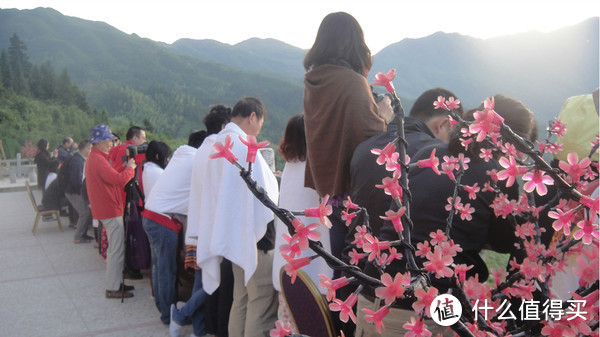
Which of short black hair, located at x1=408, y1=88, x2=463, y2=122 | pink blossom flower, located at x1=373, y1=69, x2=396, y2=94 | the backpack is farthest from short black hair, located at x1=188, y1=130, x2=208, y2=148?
the backpack

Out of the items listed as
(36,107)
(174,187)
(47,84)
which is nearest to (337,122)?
(174,187)

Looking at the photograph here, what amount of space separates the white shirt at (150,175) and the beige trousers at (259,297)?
149cm

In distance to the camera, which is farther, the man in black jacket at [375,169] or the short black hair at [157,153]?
the short black hair at [157,153]

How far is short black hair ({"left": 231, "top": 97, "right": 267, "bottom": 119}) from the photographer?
10.2ft

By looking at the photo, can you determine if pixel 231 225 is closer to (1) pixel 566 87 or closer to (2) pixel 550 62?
(1) pixel 566 87

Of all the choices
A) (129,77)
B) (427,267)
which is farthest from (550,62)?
(129,77)

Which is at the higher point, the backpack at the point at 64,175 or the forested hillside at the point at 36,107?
the backpack at the point at 64,175

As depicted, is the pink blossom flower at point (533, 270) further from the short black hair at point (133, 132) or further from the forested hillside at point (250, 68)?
the short black hair at point (133, 132)

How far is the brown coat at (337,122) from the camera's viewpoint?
1881 millimetres

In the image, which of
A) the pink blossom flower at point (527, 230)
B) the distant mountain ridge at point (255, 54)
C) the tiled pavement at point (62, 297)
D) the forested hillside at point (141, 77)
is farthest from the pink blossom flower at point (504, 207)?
the distant mountain ridge at point (255, 54)

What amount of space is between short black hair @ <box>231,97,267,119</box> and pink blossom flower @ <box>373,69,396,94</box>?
2.41 metres

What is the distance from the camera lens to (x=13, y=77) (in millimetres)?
45062

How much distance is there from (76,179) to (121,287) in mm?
3646


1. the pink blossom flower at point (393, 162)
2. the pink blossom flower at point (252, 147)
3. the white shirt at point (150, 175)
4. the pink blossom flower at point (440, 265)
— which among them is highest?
the pink blossom flower at point (252, 147)
